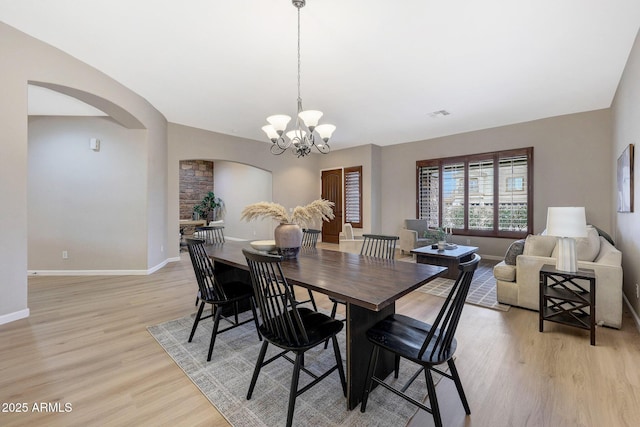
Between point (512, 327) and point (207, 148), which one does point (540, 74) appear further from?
point (207, 148)

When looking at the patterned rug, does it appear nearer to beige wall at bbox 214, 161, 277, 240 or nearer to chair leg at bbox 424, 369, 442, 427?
chair leg at bbox 424, 369, 442, 427

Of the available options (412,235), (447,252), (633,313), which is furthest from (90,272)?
(633,313)

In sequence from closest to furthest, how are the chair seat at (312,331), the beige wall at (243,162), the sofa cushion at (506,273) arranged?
the chair seat at (312,331)
the sofa cushion at (506,273)
the beige wall at (243,162)

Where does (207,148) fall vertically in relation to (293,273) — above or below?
above

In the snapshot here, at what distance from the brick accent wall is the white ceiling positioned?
4.75 m

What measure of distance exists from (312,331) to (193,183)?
895cm

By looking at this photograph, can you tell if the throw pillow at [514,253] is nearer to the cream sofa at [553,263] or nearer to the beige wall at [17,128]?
the cream sofa at [553,263]

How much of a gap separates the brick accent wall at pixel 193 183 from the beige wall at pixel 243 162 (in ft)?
1.27

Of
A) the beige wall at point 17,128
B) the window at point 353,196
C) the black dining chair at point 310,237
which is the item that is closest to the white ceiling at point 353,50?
the beige wall at point 17,128

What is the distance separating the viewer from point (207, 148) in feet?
20.3

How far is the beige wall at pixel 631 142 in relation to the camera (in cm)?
286

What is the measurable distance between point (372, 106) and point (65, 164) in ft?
17.6

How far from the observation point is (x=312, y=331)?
1.73m

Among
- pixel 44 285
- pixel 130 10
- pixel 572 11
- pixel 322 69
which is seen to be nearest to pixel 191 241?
pixel 130 10
